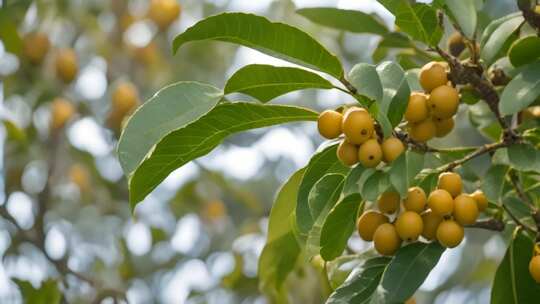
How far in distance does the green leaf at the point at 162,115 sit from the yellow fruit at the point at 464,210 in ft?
1.01

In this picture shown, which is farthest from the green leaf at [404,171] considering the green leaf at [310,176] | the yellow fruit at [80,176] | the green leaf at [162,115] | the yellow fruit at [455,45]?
the yellow fruit at [80,176]

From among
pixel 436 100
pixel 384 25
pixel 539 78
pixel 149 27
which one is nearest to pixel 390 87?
pixel 436 100

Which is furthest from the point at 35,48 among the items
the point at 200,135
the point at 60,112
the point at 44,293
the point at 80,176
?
the point at 200,135

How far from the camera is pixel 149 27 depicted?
13.8ft

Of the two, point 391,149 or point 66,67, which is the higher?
point 391,149

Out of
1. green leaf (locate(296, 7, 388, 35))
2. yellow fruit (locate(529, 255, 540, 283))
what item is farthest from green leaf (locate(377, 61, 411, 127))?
green leaf (locate(296, 7, 388, 35))

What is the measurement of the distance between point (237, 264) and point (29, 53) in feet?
3.88

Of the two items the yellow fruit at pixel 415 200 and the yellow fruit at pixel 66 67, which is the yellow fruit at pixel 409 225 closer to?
the yellow fruit at pixel 415 200

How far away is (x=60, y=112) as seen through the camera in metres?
3.59

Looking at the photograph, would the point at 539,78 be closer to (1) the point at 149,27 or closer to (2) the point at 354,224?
(2) the point at 354,224

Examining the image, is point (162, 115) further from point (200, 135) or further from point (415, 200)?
point (415, 200)

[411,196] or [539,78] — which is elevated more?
[539,78]

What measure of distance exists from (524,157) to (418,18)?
0.69 ft

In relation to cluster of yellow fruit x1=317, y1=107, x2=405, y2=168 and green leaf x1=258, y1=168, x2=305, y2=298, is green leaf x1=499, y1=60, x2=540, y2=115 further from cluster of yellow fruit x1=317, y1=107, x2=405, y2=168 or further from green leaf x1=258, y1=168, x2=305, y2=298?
green leaf x1=258, y1=168, x2=305, y2=298
